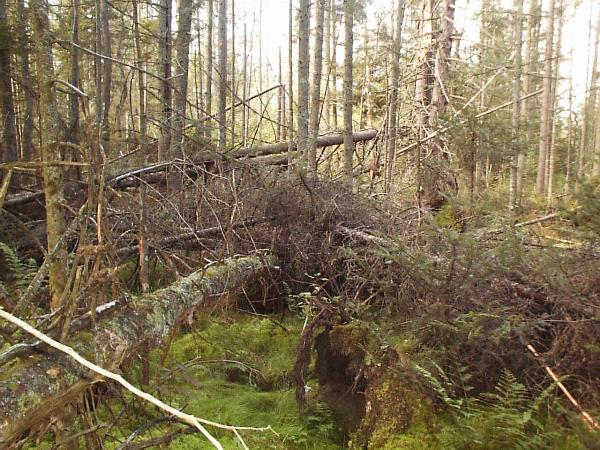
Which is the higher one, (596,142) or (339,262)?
(596,142)

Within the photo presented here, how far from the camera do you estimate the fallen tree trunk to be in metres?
5.66

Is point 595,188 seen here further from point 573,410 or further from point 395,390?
point 395,390

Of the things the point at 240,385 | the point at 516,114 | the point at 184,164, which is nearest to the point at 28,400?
the point at 240,385

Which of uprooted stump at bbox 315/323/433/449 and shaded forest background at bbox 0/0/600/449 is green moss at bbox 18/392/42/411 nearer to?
shaded forest background at bbox 0/0/600/449

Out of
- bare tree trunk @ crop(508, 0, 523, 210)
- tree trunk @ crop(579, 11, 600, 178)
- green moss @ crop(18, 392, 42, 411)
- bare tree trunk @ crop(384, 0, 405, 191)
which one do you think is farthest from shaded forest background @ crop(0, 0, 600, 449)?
tree trunk @ crop(579, 11, 600, 178)

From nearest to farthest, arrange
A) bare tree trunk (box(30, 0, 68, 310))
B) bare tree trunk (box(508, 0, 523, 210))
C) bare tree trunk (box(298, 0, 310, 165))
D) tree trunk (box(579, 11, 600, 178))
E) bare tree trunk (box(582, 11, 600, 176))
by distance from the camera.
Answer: bare tree trunk (box(30, 0, 68, 310))
bare tree trunk (box(508, 0, 523, 210))
bare tree trunk (box(298, 0, 310, 165))
tree trunk (box(579, 11, 600, 178))
bare tree trunk (box(582, 11, 600, 176))

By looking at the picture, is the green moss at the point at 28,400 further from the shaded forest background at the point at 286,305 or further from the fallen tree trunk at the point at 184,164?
the fallen tree trunk at the point at 184,164

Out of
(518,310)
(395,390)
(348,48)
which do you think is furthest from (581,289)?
(348,48)

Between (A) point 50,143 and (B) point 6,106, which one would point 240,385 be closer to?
(A) point 50,143

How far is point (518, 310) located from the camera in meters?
3.34

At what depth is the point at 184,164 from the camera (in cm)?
586

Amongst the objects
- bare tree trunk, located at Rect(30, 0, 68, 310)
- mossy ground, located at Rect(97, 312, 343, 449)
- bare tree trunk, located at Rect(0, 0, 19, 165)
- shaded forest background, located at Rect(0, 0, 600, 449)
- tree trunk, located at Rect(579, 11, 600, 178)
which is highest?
tree trunk, located at Rect(579, 11, 600, 178)

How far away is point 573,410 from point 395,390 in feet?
3.90

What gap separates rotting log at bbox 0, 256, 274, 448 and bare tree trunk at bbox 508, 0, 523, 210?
3.20 metres
